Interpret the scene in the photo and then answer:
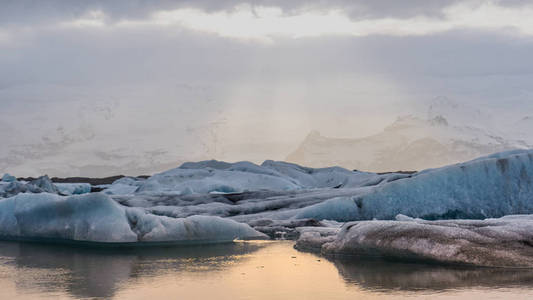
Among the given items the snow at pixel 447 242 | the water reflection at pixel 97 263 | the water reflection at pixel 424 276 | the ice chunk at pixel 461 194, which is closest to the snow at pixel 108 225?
the water reflection at pixel 97 263

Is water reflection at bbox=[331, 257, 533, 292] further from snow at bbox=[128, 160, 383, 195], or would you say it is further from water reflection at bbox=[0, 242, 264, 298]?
snow at bbox=[128, 160, 383, 195]

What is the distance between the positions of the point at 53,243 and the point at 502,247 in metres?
7.64

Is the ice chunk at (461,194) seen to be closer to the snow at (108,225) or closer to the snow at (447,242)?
the snow at (108,225)

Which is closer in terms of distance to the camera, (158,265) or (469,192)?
(158,265)

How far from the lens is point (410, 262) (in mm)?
8297

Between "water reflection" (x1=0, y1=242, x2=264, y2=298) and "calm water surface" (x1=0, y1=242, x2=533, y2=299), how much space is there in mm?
11

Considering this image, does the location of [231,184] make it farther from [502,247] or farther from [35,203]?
[502,247]

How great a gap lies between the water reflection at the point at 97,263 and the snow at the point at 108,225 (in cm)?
44

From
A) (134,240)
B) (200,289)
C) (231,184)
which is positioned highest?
(231,184)

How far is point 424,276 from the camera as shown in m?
7.23

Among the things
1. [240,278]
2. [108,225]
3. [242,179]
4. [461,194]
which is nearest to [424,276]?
[240,278]

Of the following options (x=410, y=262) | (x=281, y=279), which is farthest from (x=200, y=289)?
(x=410, y=262)

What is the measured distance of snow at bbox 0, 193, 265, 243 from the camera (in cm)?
1134

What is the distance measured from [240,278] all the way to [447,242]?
2.70m
